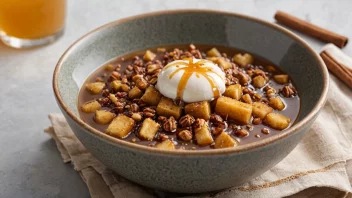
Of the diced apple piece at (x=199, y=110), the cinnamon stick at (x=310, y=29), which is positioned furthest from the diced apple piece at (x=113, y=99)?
the cinnamon stick at (x=310, y=29)

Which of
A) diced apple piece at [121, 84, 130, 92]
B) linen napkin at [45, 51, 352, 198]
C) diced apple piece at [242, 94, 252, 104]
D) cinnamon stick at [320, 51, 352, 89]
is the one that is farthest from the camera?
cinnamon stick at [320, 51, 352, 89]

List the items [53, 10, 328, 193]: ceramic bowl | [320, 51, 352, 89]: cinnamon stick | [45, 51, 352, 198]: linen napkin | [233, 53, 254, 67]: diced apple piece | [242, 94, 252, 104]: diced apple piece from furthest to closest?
[320, 51, 352, 89]: cinnamon stick
[233, 53, 254, 67]: diced apple piece
[242, 94, 252, 104]: diced apple piece
[45, 51, 352, 198]: linen napkin
[53, 10, 328, 193]: ceramic bowl

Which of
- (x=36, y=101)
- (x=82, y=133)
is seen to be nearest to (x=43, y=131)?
(x=36, y=101)

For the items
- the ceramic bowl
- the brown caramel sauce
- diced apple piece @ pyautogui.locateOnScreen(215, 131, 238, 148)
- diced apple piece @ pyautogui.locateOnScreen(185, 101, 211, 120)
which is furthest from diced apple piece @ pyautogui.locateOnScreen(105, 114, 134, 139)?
diced apple piece @ pyautogui.locateOnScreen(215, 131, 238, 148)

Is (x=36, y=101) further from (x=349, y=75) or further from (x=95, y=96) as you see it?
(x=349, y=75)

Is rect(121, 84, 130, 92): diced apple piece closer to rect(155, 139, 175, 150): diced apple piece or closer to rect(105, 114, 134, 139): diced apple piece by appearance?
rect(105, 114, 134, 139): diced apple piece

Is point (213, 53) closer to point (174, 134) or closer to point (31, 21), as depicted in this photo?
point (174, 134)

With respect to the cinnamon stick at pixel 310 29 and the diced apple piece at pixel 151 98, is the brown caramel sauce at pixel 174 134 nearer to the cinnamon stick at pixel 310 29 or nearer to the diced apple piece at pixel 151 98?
the diced apple piece at pixel 151 98
